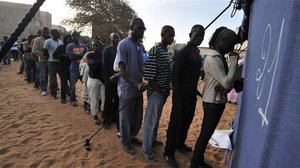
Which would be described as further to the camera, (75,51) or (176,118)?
(75,51)

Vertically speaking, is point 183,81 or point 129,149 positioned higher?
point 183,81

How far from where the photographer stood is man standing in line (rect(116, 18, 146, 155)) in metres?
3.89

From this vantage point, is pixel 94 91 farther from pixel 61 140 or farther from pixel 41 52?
pixel 41 52

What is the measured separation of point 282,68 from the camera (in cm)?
104

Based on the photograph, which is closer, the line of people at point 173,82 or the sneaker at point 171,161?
the line of people at point 173,82

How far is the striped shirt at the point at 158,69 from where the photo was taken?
3.72m

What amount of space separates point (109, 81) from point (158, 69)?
1.72 metres

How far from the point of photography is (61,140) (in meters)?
4.66

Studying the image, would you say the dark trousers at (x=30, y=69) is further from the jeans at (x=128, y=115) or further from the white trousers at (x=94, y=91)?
the jeans at (x=128, y=115)

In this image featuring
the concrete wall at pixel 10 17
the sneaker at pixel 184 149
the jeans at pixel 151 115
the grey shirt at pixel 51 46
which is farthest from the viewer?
the concrete wall at pixel 10 17

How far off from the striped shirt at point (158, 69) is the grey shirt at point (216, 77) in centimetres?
63

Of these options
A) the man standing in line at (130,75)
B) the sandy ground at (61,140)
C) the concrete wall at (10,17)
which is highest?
the concrete wall at (10,17)

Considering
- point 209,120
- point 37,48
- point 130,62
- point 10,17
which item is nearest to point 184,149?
point 209,120

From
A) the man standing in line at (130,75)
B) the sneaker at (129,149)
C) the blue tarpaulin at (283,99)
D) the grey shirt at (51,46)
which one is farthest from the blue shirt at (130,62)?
the grey shirt at (51,46)
